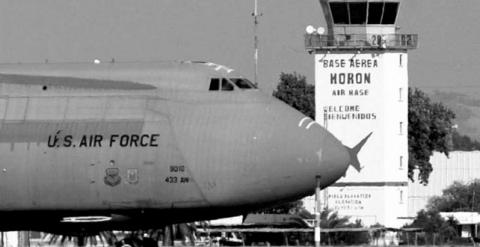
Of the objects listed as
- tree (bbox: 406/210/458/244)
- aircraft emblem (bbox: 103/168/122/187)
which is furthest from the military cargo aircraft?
tree (bbox: 406/210/458/244)

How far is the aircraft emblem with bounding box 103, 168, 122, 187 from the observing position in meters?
44.7

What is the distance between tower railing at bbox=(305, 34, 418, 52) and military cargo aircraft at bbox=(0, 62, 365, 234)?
141 ft

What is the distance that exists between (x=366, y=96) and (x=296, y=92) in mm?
24334

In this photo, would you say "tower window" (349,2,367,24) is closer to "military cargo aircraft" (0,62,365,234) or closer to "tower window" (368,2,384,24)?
"tower window" (368,2,384,24)

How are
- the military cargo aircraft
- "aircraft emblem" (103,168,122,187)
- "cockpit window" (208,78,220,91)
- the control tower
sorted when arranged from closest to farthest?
the military cargo aircraft
"aircraft emblem" (103,168,122,187)
"cockpit window" (208,78,220,91)
the control tower

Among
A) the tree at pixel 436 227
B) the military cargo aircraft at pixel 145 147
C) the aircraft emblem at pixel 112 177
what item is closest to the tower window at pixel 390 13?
the tree at pixel 436 227

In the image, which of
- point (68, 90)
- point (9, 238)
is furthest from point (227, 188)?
point (9, 238)

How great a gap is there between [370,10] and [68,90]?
44304 millimetres

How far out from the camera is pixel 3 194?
45625mm

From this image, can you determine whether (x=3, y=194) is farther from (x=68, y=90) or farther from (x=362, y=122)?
(x=362, y=122)

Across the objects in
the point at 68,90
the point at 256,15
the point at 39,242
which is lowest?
the point at 39,242

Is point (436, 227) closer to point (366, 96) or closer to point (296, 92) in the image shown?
point (366, 96)

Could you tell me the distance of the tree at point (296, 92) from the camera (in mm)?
110375

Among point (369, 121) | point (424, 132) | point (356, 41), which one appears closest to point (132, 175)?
point (356, 41)
